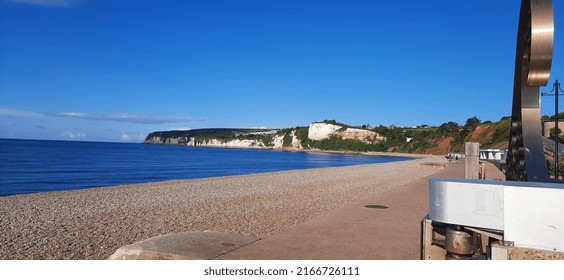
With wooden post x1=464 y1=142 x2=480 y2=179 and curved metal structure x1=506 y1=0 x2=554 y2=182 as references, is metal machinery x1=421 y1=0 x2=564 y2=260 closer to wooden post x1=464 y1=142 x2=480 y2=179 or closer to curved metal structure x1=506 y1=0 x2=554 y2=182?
curved metal structure x1=506 y1=0 x2=554 y2=182

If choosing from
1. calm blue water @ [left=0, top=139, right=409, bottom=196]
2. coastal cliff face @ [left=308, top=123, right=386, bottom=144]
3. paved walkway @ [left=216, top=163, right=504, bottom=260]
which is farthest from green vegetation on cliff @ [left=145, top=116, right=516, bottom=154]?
paved walkway @ [left=216, top=163, right=504, bottom=260]

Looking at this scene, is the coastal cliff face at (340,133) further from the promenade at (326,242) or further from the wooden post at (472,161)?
the promenade at (326,242)

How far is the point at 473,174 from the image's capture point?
25.7 feet

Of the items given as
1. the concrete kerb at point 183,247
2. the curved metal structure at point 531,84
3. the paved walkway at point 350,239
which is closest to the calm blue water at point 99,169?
the paved walkway at point 350,239

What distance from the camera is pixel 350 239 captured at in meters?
6.09

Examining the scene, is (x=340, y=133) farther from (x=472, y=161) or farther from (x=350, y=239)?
(x=350, y=239)

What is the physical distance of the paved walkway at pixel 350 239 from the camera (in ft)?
16.8

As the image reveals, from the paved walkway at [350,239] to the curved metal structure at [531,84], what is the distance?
5.60 feet

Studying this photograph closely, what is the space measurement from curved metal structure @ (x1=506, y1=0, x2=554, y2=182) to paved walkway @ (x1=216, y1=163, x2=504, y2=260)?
5.60ft

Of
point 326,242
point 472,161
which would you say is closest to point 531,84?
A: point 472,161

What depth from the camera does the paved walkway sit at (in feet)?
16.8
